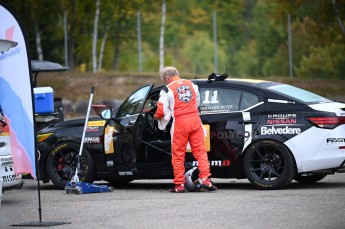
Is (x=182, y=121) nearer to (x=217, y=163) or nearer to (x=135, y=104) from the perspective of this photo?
(x=217, y=163)

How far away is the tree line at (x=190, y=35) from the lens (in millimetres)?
45562

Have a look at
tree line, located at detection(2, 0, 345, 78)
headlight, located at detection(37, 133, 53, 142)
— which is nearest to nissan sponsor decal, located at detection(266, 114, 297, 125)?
headlight, located at detection(37, 133, 53, 142)

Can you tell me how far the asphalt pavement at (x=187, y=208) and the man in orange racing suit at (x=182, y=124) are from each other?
31 centimetres

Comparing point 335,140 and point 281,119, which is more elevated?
point 281,119

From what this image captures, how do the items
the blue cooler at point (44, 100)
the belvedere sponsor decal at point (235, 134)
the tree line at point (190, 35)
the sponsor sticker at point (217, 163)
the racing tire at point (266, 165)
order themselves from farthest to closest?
the tree line at point (190, 35)
the blue cooler at point (44, 100)
the sponsor sticker at point (217, 163)
the belvedere sponsor decal at point (235, 134)
the racing tire at point (266, 165)

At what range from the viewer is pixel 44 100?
18.2 meters

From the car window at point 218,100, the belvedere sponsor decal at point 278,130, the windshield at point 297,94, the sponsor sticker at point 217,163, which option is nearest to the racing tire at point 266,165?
the belvedere sponsor decal at point 278,130

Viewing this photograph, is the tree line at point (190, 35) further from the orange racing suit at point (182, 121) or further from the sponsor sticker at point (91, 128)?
the orange racing suit at point (182, 121)

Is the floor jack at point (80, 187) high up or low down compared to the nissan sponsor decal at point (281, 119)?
down

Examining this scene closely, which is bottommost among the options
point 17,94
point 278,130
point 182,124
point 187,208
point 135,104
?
point 187,208

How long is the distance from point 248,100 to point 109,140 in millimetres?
2144

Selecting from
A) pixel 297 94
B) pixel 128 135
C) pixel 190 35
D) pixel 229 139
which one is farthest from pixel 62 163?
pixel 190 35

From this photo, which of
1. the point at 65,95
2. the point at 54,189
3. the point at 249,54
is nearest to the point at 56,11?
the point at 65,95

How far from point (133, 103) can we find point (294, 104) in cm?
245
